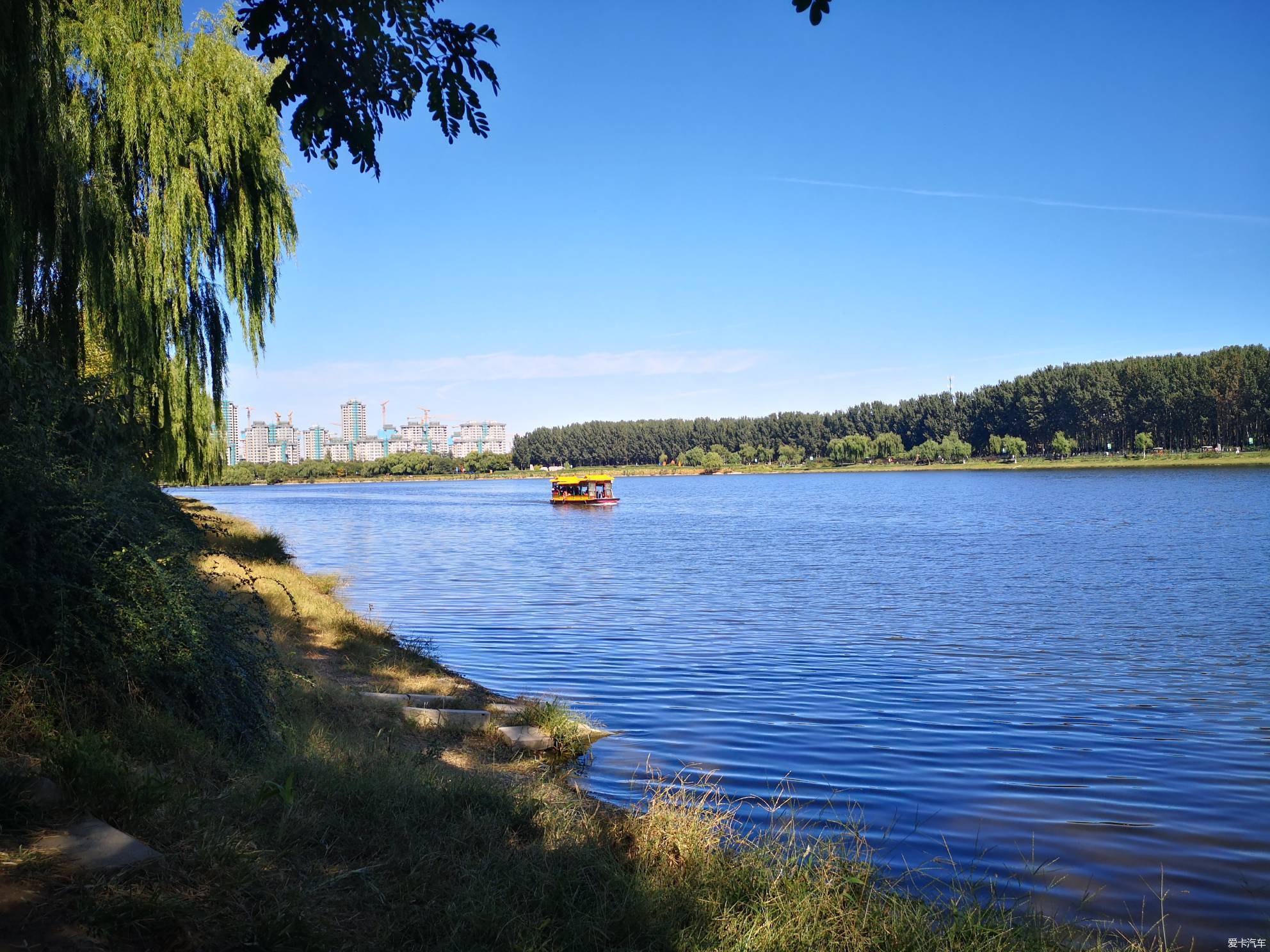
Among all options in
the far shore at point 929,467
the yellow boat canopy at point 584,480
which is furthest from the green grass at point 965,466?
the yellow boat canopy at point 584,480

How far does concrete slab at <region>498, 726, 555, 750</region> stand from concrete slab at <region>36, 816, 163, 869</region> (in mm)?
4939

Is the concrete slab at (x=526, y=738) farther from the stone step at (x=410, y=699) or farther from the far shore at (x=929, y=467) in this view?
the far shore at (x=929, y=467)

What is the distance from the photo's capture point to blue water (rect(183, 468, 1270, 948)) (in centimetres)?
706

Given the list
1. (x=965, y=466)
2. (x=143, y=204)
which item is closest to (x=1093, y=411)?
(x=965, y=466)

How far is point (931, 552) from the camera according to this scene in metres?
30.5

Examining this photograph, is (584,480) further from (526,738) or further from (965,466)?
(965,466)

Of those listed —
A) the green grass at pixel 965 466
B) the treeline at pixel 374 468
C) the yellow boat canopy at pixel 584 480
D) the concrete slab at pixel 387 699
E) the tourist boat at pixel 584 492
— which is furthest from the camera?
the treeline at pixel 374 468

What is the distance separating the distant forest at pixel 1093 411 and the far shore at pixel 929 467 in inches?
151

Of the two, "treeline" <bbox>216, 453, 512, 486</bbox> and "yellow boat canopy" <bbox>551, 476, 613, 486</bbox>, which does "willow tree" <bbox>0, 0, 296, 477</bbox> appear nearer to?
"yellow boat canopy" <bbox>551, 476, 613, 486</bbox>

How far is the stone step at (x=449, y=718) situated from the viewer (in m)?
8.51

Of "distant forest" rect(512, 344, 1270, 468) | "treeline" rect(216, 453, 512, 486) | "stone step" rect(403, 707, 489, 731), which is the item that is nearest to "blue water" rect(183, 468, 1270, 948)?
"stone step" rect(403, 707, 489, 731)

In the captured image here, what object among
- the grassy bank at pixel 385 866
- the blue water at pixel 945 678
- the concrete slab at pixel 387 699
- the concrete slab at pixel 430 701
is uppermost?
the grassy bank at pixel 385 866

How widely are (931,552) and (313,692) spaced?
1020 inches

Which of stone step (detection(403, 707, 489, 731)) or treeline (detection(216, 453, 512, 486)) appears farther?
treeline (detection(216, 453, 512, 486))
